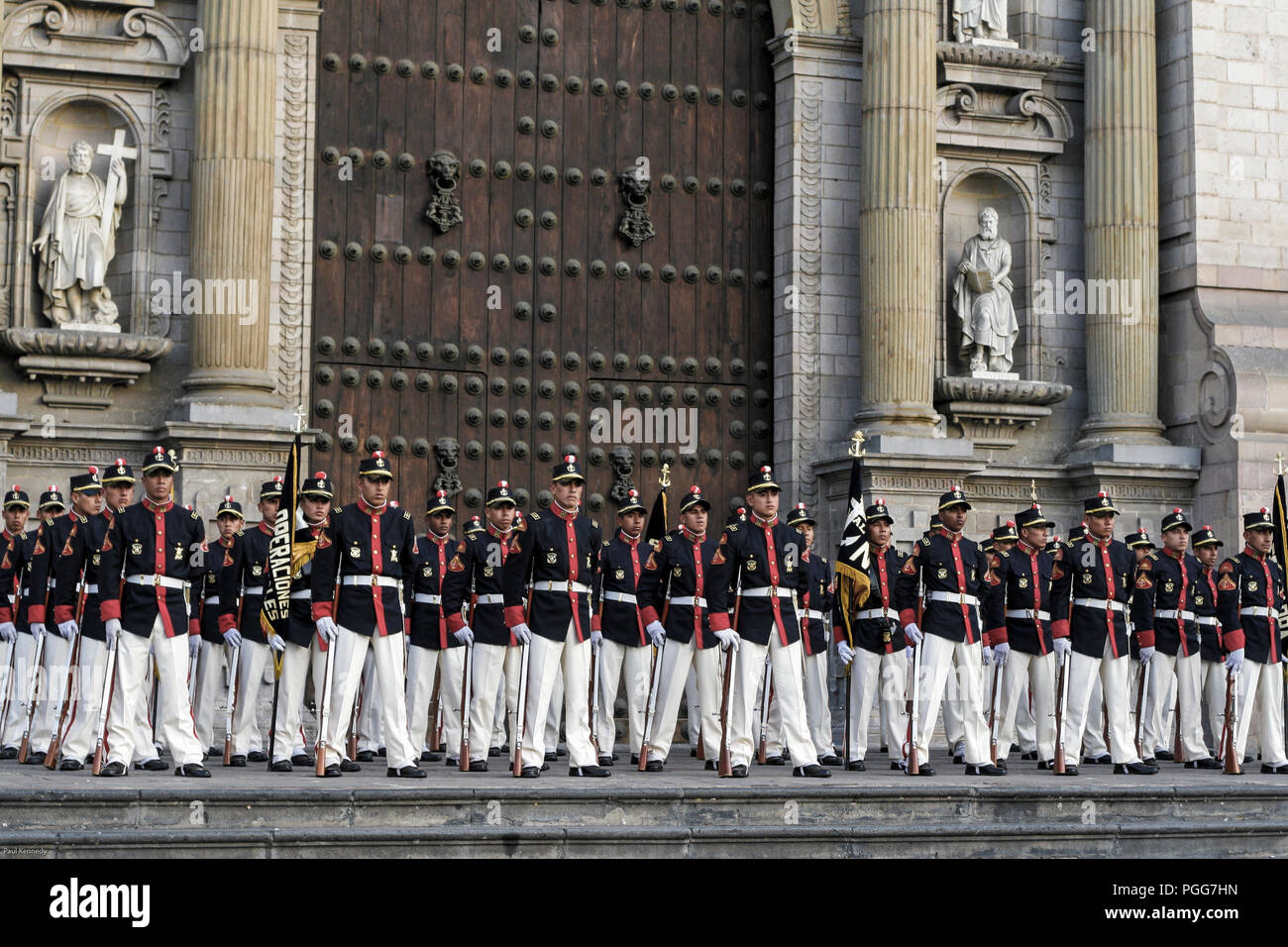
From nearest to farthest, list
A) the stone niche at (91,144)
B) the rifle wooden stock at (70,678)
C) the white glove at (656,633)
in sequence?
the rifle wooden stock at (70,678) → the white glove at (656,633) → the stone niche at (91,144)

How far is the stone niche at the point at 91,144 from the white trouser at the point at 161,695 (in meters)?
4.74

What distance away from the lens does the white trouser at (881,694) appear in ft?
53.0

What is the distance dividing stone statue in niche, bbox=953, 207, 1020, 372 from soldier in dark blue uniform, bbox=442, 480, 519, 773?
23.2 ft

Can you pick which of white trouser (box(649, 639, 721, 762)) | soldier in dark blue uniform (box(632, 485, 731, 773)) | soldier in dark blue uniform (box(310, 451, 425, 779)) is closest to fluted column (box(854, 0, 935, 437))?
soldier in dark blue uniform (box(632, 485, 731, 773))

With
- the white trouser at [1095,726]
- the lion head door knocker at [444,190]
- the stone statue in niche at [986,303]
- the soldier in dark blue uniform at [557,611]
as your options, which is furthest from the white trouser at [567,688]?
the stone statue in niche at [986,303]

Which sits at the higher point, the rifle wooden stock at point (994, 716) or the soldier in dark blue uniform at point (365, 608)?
the soldier in dark blue uniform at point (365, 608)

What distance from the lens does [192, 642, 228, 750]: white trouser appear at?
51.6ft

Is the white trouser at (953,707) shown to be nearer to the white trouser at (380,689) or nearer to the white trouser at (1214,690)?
the white trouser at (1214,690)

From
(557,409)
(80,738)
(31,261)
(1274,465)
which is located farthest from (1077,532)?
(31,261)

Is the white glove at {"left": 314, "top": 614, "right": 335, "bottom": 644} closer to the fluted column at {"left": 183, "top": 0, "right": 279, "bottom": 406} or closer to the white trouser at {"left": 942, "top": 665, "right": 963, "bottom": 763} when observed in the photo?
the fluted column at {"left": 183, "top": 0, "right": 279, "bottom": 406}

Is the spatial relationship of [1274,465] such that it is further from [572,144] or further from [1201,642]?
[572,144]

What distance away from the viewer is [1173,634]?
54.9 ft

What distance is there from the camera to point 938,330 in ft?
67.7

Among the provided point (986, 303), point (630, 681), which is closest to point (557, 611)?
point (630, 681)
